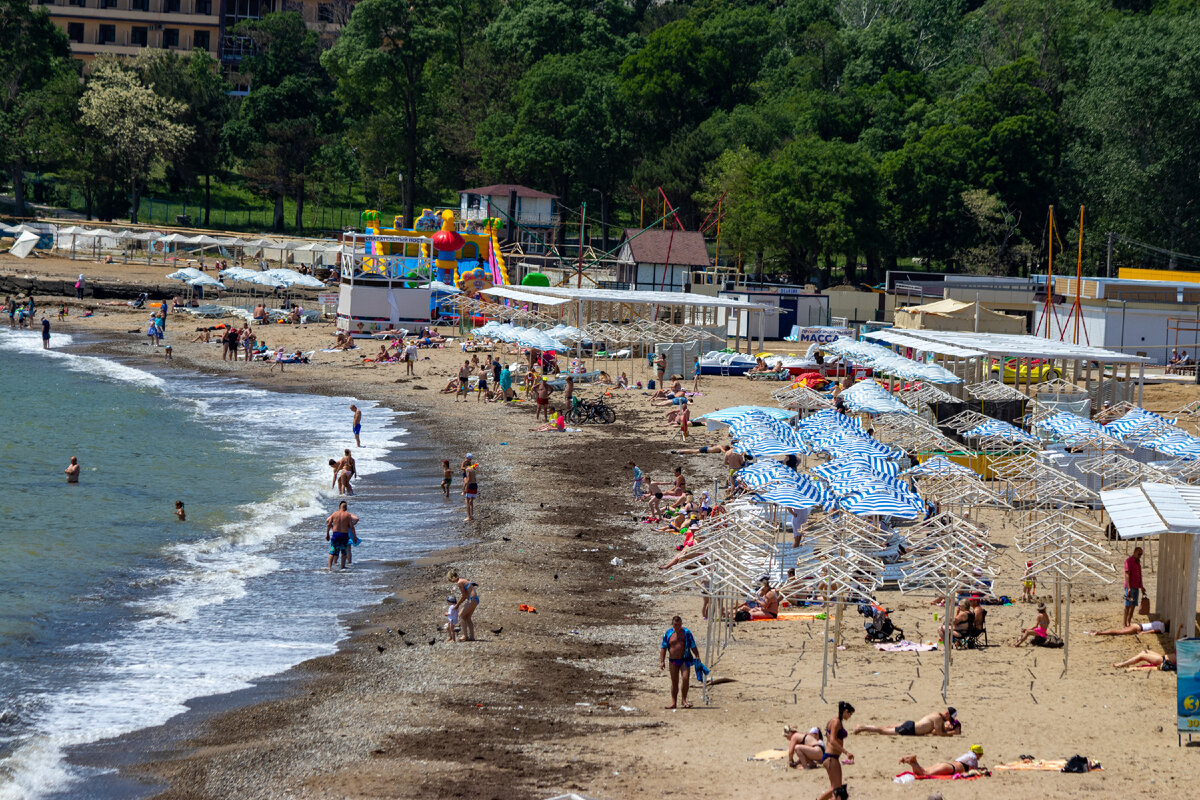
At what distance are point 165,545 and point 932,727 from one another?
15.0m

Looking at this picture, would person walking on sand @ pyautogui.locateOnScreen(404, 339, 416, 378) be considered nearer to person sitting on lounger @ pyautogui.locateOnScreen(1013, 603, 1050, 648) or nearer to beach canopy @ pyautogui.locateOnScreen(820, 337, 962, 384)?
beach canopy @ pyautogui.locateOnScreen(820, 337, 962, 384)

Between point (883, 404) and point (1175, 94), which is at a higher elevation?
point (1175, 94)

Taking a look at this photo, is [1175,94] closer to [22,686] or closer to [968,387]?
[968,387]

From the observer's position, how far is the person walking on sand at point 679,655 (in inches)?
532

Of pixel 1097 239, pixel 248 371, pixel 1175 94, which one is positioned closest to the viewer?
pixel 248 371

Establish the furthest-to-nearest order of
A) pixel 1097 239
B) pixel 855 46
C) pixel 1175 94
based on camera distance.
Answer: pixel 855 46 < pixel 1097 239 < pixel 1175 94

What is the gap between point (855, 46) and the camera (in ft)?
251

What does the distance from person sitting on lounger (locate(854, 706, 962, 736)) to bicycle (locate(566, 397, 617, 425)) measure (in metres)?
22.2

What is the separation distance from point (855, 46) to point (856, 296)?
1038 inches

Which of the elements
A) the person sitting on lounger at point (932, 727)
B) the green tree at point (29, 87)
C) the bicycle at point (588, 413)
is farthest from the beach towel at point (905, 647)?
the green tree at point (29, 87)

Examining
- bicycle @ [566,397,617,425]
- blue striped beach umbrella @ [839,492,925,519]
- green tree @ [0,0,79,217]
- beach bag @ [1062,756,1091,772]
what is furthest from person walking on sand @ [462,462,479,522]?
green tree @ [0,0,79,217]

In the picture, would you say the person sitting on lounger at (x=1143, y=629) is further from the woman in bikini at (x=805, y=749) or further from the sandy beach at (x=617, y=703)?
the woman in bikini at (x=805, y=749)

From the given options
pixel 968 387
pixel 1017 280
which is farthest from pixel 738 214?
pixel 968 387

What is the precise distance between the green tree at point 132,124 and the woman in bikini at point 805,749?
71.9m
